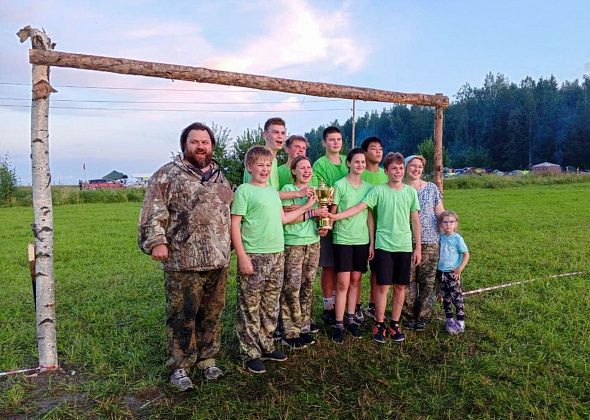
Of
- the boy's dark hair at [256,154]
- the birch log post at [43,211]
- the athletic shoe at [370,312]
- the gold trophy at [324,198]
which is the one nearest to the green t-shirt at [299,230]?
the gold trophy at [324,198]

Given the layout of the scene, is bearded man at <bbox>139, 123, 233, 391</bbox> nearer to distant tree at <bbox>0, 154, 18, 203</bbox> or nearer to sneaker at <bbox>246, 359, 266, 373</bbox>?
sneaker at <bbox>246, 359, 266, 373</bbox>

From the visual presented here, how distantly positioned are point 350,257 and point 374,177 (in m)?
0.94

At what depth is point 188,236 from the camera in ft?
12.3

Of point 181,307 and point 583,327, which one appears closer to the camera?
point 181,307

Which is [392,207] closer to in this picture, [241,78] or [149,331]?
[241,78]

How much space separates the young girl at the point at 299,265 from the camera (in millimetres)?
4426

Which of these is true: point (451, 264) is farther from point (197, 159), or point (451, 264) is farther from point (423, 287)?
point (197, 159)

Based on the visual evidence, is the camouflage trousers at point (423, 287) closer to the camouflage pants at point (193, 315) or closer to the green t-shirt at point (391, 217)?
the green t-shirt at point (391, 217)

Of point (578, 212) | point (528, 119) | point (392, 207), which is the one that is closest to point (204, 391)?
point (392, 207)

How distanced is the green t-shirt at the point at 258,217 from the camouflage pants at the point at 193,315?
1.16 ft

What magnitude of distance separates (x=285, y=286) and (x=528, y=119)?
70.8 m

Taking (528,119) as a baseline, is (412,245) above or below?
below

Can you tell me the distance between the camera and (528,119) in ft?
218

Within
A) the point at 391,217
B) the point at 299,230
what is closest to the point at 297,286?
the point at 299,230
